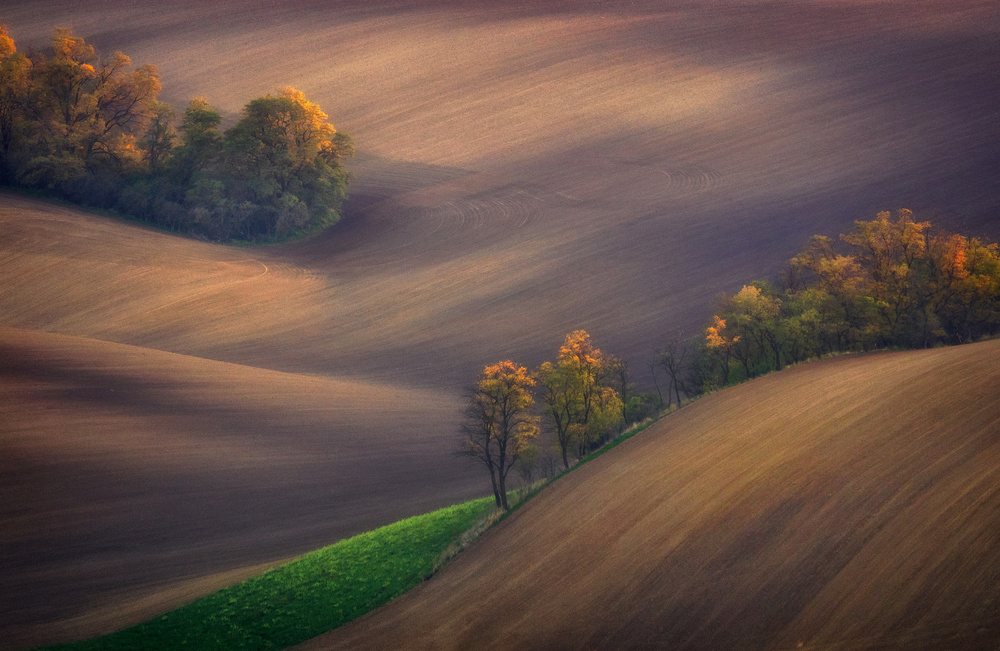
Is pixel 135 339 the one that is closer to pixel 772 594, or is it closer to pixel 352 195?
pixel 352 195

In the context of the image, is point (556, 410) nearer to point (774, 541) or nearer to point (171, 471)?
point (171, 471)

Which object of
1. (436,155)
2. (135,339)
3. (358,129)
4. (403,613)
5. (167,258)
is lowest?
(403,613)

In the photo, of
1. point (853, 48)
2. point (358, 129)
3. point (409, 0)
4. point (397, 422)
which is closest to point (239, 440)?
point (397, 422)

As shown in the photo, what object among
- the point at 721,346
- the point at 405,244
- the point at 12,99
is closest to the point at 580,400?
the point at 721,346

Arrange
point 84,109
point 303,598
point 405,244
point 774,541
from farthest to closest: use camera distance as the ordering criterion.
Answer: point 84,109
point 405,244
point 303,598
point 774,541

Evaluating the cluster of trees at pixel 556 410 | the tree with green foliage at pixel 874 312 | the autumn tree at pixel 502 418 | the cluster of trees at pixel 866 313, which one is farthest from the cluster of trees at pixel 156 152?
the tree with green foliage at pixel 874 312

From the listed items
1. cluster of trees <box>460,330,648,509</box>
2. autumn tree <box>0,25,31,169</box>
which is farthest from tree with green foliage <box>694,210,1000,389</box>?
autumn tree <box>0,25,31,169</box>

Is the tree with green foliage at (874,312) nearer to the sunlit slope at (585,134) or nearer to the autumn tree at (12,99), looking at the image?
the sunlit slope at (585,134)

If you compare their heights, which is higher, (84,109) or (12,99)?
(12,99)
